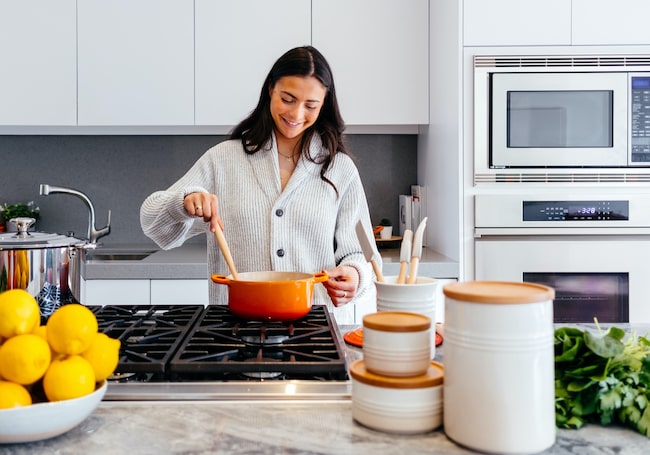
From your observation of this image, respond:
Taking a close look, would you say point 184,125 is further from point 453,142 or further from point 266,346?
point 266,346

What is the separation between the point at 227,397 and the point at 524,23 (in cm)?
189

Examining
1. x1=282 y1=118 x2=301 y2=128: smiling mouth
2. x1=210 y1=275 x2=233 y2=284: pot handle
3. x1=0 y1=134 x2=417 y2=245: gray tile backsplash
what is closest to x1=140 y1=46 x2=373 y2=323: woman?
x1=282 y1=118 x2=301 y2=128: smiling mouth

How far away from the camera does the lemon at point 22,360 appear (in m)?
0.75

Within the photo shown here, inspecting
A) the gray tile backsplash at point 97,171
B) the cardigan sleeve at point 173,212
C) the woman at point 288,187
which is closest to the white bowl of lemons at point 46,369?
the cardigan sleeve at point 173,212

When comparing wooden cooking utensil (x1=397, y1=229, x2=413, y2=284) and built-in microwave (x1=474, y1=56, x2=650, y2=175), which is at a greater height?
built-in microwave (x1=474, y1=56, x2=650, y2=175)

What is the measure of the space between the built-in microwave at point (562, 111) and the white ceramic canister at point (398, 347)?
1618 millimetres

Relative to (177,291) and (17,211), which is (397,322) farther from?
(17,211)

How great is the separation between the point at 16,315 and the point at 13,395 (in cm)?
10

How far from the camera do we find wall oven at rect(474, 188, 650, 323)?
2.29 metres

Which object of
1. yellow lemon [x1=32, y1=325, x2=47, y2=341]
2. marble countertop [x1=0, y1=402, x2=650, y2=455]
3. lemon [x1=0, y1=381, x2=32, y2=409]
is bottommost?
marble countertop [x1=0, y1=402, x2=650, y2=455]

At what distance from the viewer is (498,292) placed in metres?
0.74

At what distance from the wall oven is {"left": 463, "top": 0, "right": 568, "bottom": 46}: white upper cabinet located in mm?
542

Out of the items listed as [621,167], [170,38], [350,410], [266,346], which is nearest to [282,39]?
[170,38]

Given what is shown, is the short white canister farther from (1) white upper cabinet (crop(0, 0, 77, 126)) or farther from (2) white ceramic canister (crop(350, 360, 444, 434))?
(1) white upper cabinet (crop(0, 0, 77, 126))
